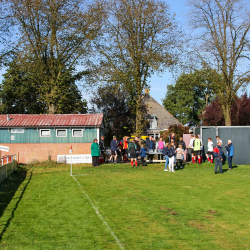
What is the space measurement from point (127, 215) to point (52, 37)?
26056 mm

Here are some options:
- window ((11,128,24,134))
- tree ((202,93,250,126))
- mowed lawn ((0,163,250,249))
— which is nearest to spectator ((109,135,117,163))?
window ((11,128,24,134))

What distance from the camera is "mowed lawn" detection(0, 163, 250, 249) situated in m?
7.06

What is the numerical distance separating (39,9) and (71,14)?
2.88m

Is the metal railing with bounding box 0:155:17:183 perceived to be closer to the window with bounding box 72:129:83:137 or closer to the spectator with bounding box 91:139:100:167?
the spectator with bounding box 91:139:100:167

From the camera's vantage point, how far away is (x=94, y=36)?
1314 inches

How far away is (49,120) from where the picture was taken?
28266 mm

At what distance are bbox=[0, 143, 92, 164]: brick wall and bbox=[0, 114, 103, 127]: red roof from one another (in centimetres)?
153

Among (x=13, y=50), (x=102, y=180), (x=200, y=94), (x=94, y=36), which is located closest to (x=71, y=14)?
(x=94, y=36)

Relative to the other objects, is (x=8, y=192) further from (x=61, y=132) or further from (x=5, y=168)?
(x=61, y=132)

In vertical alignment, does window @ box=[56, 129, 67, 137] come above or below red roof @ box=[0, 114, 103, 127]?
below

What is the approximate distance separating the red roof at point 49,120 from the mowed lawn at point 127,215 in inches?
490

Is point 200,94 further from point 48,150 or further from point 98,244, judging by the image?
point 98,244

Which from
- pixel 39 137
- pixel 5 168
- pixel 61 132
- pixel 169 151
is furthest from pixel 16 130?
pixel 169 151

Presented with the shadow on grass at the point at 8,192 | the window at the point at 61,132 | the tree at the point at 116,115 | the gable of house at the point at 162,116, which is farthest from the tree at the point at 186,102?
the shadow on grass at the point at 8,192
